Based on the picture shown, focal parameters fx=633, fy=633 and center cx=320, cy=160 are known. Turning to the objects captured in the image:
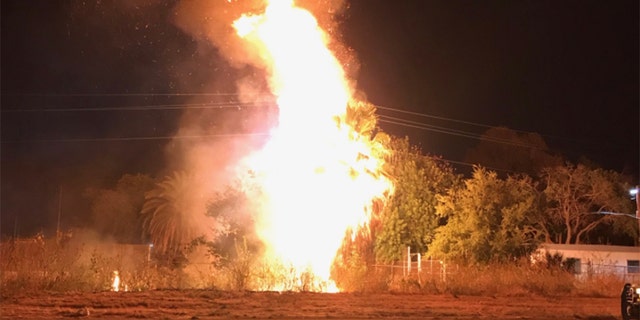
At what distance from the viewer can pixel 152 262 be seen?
20.9 m

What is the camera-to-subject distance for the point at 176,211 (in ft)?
143

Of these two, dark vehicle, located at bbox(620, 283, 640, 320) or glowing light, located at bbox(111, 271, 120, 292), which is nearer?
dark vehicle, located at bbox(620, 283, 640, 320)

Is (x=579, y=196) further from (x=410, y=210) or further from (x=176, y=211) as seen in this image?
(x=176, y=211)

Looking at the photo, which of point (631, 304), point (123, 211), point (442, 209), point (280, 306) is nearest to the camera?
point (631, 304)

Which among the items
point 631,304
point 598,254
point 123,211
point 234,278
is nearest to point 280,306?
point 234,278

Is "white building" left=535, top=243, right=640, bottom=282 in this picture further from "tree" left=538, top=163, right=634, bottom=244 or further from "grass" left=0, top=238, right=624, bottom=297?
"grass" left=0, top=238, right=624, bottom=297

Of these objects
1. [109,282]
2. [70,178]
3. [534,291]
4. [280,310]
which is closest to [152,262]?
[109,282]

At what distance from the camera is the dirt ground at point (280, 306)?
13992mm

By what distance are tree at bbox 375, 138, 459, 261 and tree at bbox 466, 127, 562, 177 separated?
1888cm

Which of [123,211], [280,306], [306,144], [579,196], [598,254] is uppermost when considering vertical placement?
[579,196]

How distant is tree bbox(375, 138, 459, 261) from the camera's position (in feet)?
108

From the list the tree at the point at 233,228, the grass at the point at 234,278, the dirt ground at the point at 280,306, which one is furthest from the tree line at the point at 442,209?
the dirt ground at the point at 280,306

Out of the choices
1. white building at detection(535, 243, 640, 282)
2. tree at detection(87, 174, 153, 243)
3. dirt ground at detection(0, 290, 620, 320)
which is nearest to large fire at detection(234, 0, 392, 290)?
dirt ground at detection(0, 290, 620, 320)

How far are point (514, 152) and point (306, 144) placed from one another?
36227 mm
